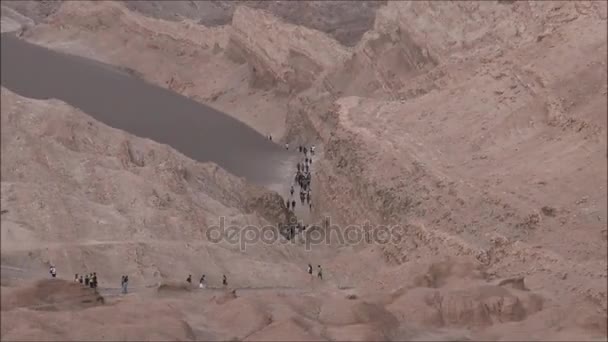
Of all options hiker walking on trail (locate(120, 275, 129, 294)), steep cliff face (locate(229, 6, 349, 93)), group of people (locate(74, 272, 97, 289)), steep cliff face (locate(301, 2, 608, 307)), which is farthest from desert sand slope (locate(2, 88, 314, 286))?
steep cliff face (locate(229, 6, 349, 93))

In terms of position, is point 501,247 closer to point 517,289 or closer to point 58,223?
point 517,289

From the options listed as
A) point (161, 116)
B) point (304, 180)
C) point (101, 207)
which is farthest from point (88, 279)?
point (161, 116)

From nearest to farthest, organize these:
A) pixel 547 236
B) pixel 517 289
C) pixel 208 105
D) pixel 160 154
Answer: pixel 517 289, pixel 547 236, pixel 160 154, pixel 208 105

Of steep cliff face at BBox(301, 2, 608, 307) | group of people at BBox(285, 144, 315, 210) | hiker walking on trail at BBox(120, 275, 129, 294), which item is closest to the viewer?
hiker walking on trail at BBox(120, 275, 129, 294)

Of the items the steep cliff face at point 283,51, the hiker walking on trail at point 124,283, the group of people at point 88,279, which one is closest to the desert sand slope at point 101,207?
the group of people at point 88,279

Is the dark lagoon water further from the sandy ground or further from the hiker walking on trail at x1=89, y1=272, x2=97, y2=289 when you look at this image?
the hiker walking on trail at x1=89, y1=272, x2=97, y2=289

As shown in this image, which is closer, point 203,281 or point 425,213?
point 203,281

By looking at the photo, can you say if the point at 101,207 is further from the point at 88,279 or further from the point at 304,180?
the point at 304,180

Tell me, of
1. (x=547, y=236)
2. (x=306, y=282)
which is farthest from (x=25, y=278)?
(x=547, y=236)

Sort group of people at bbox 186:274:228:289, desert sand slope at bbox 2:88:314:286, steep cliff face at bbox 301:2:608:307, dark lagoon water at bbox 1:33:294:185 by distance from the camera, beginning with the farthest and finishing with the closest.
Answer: dark lagoon water at bbox 1:33:294:185 → group of people at bbox 186:274:228:289 → desert sand slope at bbox 2:88:314:286 → steep cliff face at bbox 301:2:608:307
